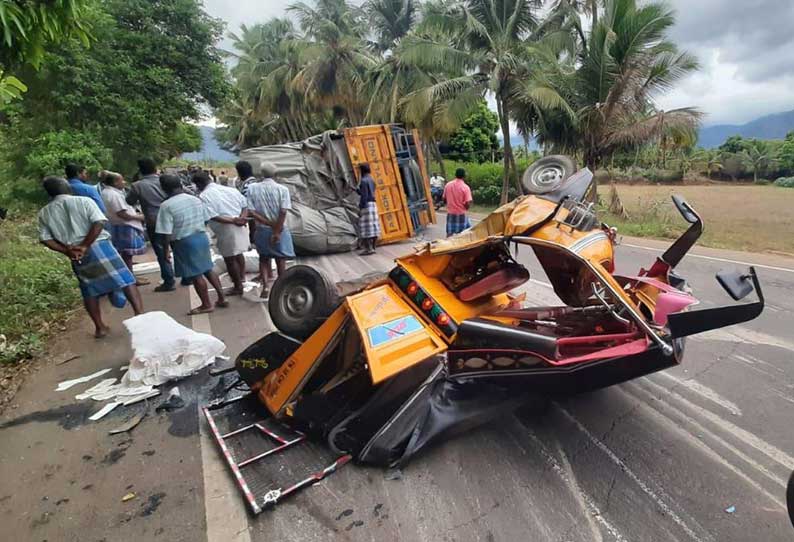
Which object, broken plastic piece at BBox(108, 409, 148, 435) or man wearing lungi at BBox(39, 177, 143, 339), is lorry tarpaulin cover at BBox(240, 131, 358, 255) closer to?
man wearing lungi at BBox(39, 177, 143, 339)

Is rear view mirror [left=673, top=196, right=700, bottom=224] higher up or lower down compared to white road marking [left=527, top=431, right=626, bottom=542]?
higher up

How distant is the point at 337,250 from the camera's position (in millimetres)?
8203

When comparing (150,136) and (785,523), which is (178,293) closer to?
(785,523)

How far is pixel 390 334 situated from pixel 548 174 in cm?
147

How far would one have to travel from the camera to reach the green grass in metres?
4.12

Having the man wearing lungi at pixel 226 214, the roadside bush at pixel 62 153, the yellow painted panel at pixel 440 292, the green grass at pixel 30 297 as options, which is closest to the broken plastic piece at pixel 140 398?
the green grass at pixel 30 297

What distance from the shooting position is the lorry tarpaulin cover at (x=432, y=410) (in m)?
2.39

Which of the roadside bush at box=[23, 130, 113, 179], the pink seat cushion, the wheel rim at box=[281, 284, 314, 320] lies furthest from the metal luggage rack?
the roadside bush at box=[23, 130, 113, 179]

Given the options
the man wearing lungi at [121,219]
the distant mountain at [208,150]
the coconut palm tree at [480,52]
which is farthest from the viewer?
the distant mountain at [208,150]

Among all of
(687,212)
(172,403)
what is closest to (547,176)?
(687,212)

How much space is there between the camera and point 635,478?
2277 mm

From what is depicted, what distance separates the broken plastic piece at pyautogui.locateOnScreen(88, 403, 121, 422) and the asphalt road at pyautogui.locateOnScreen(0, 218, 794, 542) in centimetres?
8

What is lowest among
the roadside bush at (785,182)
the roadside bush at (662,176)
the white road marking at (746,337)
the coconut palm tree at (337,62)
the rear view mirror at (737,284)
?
the roadside bush at (785,182)

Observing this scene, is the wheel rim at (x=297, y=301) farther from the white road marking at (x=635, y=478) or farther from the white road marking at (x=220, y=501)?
the white road marking at (x=635, y=478)
